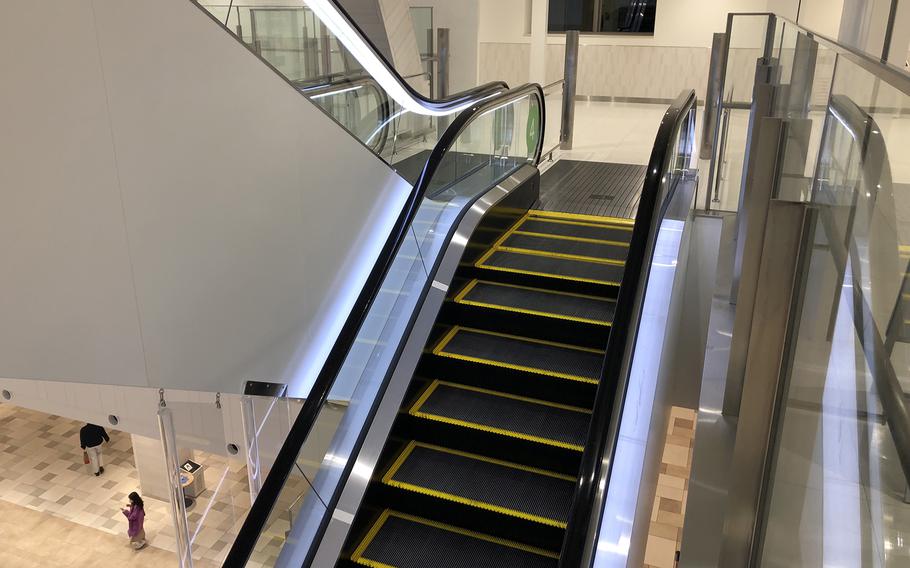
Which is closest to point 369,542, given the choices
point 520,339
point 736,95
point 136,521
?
point 520,339

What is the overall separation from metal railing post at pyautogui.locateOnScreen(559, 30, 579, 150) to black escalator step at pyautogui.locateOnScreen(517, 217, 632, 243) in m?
3.96

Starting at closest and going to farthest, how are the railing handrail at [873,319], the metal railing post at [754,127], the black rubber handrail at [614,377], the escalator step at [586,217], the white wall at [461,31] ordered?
the railing handrail at [873,319]
the black rubber handrail at [614,377]
the metal railing post at [754,127]
the escalator step at [586,217]
the white wall at [461,31]

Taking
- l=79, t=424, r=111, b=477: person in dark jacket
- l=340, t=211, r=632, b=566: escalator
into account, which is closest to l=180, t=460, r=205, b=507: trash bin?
l=79, t=424, r=111, b=477: person in dark jacket

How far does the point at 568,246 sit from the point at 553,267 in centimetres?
49

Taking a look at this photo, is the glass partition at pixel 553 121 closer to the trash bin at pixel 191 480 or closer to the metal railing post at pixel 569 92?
the metal railing post at pixel 569 92

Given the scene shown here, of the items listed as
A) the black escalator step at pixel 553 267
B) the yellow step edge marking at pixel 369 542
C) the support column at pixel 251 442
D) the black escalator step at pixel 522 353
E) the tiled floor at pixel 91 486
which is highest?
the black escalator step at pixel 553 267

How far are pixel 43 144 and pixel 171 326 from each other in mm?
1369

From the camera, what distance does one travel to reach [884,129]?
1.49 meters

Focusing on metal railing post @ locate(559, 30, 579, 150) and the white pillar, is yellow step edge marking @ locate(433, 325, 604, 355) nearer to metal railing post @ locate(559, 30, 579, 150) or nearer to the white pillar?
metal railing post @ locate(559, 30, 579, 150)

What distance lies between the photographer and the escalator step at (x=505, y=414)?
4.24 m

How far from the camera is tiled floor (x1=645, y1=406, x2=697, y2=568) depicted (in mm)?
7930

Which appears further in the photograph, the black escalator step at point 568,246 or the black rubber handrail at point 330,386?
the black escalator step at point 568,246

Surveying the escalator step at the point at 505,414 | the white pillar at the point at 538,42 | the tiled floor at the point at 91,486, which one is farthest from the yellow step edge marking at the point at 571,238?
the tiled floor at the point at 91,486

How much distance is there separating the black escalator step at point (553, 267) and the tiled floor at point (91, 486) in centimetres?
630
